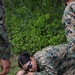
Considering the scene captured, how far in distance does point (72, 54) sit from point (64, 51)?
0.12m

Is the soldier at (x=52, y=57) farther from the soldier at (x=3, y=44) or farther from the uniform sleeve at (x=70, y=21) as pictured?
the soldier at (x=3, y=44)

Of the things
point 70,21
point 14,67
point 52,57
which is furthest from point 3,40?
point 14,67

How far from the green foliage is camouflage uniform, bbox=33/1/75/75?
2.92m

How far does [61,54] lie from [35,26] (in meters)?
3.86

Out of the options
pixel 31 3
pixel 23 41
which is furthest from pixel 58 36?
pixel 31 3

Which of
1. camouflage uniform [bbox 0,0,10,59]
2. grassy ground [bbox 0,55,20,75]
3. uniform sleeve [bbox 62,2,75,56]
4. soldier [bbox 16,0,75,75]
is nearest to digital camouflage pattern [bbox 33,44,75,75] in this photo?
soldier [bbox 16,0,75,75]

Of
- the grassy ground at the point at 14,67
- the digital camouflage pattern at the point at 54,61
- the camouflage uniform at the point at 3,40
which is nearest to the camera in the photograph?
the digital camouflage pattern at the point at 54,61

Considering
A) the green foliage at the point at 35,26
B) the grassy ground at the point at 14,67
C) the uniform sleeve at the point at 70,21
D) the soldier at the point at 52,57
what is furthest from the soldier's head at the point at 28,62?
the green foliage at the point at 35,26

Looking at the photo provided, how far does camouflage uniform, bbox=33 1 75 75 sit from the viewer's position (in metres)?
4.43

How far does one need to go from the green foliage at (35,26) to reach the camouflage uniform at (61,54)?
115 inches

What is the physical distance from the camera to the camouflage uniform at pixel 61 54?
443 cm

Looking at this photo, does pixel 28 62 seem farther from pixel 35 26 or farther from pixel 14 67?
pixel 35 26

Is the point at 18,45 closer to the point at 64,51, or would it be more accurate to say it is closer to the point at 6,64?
the point at 6,64

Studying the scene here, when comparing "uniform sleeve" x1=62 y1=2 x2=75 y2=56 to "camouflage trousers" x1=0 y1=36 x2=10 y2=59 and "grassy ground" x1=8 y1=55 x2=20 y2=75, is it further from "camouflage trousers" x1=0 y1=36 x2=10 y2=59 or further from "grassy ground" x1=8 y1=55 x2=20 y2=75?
"grassy ground" x1=8 y1=55 x2=20 y2=75
